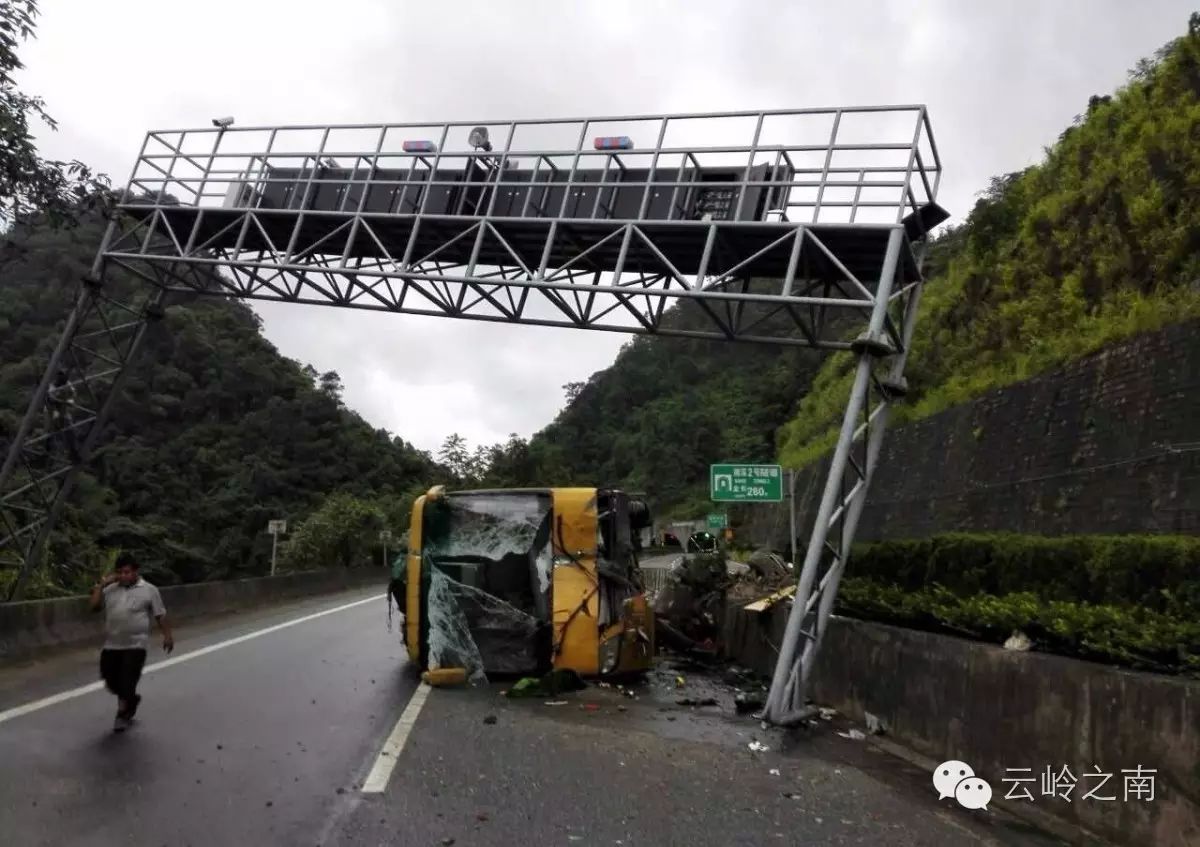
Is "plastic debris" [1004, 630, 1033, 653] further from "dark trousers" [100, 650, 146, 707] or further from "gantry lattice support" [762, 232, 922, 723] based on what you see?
"dark trousers" [100, 650, 146, 707]

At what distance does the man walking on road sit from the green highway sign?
1073cm

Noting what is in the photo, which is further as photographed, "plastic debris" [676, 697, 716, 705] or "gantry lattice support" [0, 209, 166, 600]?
"gantry lattice support" [0, 209, 166, 600]

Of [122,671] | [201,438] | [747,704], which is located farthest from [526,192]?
[201,438]

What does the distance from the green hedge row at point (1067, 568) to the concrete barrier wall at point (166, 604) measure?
11.3 meters

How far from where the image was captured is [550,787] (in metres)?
7.12

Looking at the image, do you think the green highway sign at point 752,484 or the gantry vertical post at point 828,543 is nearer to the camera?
the gantry vertical post at point 828,543

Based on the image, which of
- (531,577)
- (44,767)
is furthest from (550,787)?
(531,577)

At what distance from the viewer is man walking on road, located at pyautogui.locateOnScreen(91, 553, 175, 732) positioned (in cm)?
870

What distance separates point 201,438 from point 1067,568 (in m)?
60.3

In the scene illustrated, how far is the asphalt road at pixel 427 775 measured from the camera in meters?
5.92

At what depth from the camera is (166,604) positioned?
60.4ft

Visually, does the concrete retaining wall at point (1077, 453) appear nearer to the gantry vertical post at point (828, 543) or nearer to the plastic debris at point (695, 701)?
the gantry vertical post at point (828, 543)

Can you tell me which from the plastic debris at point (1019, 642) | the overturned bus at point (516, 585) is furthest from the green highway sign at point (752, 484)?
the plastic debris at point (1019, 642)

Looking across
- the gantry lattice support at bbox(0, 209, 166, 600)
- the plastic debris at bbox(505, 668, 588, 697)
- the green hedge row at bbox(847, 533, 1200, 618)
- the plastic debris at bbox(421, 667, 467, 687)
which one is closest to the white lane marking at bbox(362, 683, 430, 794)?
the plastic debris at bbox(421, 667, 467, 687)
